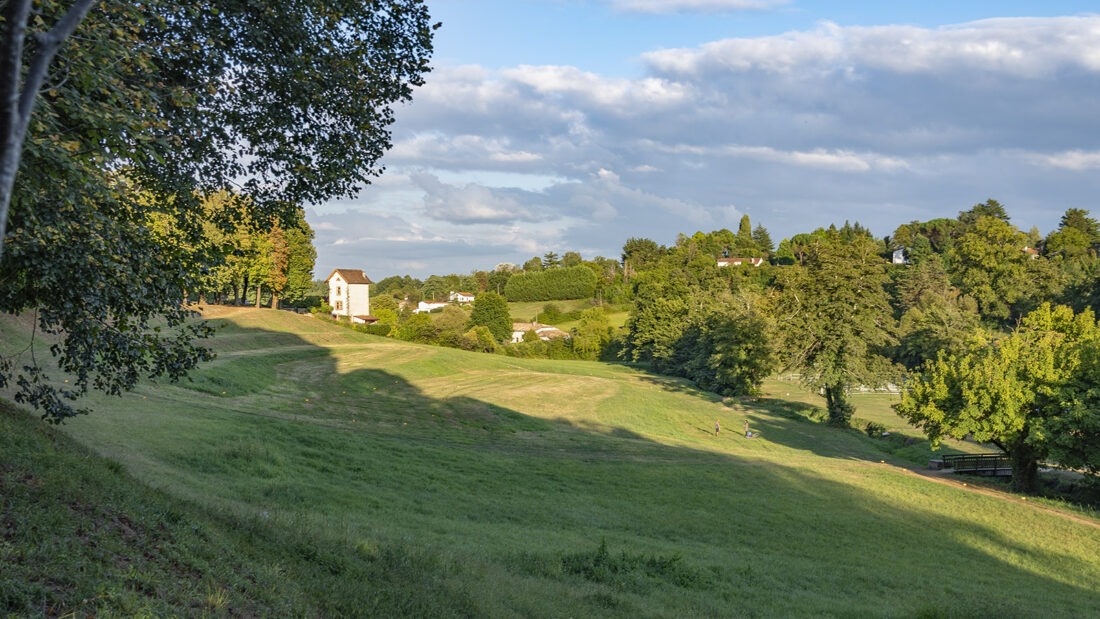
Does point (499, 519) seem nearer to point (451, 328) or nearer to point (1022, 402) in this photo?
point (1022, 402)

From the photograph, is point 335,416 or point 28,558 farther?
point 335,416

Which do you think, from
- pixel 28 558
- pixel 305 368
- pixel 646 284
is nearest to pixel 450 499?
pixel 28 558

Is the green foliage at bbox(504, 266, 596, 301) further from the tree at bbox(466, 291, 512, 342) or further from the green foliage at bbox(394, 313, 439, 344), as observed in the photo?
the green foliage at bbox(394, 313, 439, 344)

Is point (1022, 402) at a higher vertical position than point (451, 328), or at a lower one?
lower

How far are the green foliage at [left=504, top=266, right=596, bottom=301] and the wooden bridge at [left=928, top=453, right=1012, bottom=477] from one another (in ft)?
431

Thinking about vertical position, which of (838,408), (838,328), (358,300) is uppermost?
(358,300)

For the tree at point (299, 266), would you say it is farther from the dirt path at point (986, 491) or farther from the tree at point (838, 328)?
the dirt path at point (986, 491)

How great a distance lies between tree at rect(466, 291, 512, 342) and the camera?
13444 cm

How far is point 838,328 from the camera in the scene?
7006 cm

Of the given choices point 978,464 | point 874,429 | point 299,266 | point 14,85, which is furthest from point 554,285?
point 14,85

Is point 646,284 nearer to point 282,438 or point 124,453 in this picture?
point 282,438

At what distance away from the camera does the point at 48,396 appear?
38.1ft

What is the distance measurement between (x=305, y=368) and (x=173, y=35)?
55.0 m

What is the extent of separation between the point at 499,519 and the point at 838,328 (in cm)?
5432
